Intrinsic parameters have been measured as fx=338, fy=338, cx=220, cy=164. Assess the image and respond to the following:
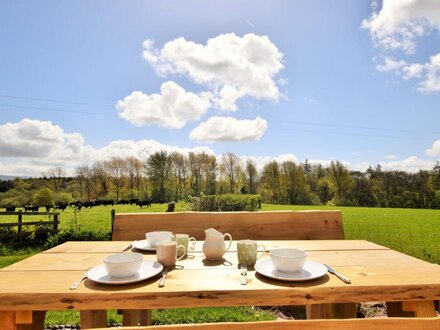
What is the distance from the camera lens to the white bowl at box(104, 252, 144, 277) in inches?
55.0

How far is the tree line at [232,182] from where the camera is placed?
33969mm

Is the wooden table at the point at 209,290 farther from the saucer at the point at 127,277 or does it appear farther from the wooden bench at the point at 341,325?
the wooden bench at the point at 341,325

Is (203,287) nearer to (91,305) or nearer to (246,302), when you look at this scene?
(246,302)

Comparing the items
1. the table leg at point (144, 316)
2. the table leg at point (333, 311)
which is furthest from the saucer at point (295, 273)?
the table leg at point (144, 316)

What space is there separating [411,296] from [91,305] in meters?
1.25

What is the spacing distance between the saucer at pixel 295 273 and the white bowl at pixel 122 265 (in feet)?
1.75

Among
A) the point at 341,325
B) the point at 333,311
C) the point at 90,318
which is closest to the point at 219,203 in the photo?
the point at 333,311

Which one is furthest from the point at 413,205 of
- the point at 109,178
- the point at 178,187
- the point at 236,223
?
the point at 236,223

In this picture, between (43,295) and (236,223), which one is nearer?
(43,295)

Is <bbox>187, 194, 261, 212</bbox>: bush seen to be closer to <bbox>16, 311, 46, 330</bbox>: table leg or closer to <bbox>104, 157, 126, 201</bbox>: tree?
<bbox>16, 311, 46, 330</bbox>: table leg

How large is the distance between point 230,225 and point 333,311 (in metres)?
0.94

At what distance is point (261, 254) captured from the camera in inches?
74.7

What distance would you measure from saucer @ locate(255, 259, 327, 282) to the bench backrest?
1.01 m

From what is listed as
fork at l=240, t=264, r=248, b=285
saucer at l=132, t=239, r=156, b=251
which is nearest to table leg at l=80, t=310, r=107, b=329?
saucer at l=132, t=239, r=156, b=251
